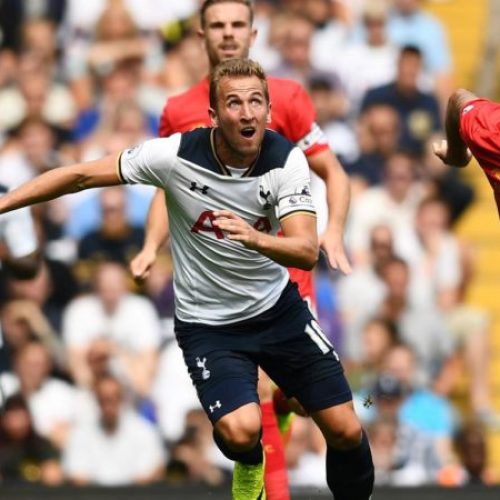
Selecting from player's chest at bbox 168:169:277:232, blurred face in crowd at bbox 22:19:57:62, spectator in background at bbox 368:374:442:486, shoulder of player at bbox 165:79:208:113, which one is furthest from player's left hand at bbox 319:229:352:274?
blurred face in crowd at bbox 22:19:57:62

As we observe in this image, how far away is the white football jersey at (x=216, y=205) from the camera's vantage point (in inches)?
274

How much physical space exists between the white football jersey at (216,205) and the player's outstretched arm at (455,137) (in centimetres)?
75

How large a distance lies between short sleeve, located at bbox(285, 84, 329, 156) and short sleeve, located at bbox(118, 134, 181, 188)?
42.9 inches

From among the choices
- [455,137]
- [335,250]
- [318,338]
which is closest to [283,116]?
[335,250]

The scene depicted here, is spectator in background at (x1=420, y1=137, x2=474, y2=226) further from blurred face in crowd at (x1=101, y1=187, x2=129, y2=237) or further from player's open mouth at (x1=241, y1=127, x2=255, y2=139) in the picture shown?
player's open mouth at (x1=241, y1=127, x2=255, y2=139)

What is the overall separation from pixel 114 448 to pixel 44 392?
640 millimetres

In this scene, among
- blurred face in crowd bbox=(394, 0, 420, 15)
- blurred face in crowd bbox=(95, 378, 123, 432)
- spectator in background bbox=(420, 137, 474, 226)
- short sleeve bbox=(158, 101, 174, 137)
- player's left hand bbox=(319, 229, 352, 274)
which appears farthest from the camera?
blurred face in crowd bbox=(394, 0, 420, 15)

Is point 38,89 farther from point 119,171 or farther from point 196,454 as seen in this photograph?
point 119,171

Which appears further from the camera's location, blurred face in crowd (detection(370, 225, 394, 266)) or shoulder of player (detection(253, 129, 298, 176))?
blurred face in crowd (detection(370, 225, 394, 266))

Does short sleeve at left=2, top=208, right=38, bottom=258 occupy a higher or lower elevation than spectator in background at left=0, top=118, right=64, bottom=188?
lower

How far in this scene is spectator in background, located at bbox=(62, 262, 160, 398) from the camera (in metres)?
11.3

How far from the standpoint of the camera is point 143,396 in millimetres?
11148

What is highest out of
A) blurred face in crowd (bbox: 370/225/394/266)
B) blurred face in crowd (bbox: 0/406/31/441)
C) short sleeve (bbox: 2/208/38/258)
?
short sleeve (bbox: 2/208/38/258)

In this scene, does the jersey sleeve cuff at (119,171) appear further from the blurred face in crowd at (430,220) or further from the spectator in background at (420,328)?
the blurred face in crowd at (430,220)
